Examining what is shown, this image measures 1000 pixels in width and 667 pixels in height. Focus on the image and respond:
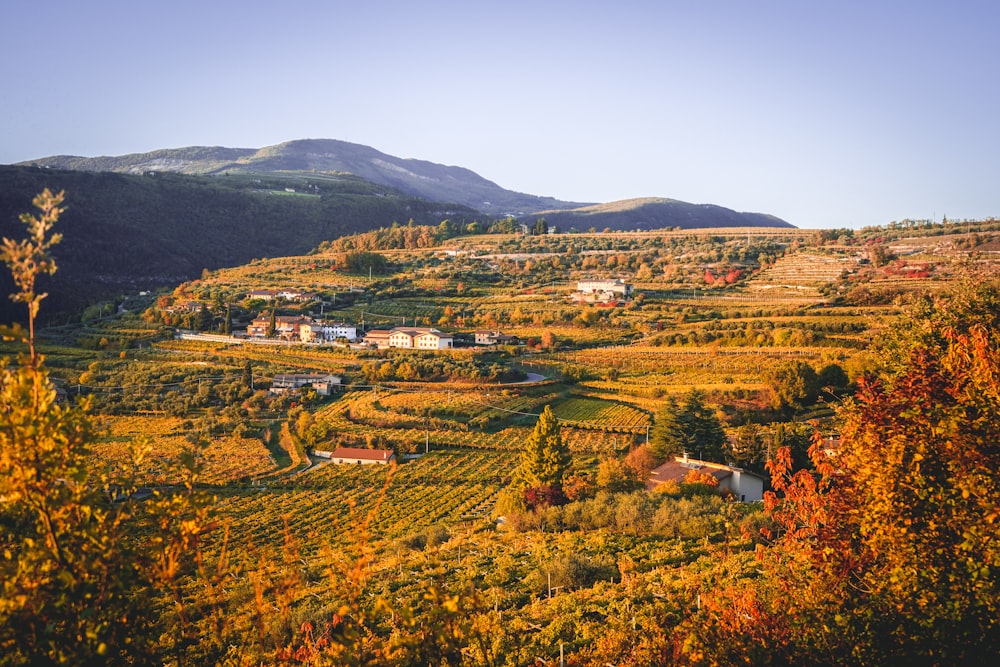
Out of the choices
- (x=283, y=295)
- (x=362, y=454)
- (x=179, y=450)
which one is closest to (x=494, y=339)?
(x=362, y=454)

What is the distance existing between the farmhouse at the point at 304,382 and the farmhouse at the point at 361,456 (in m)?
9.87

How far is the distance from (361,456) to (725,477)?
47.5 ft

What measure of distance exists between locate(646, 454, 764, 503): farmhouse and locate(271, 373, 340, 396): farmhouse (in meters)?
21.3

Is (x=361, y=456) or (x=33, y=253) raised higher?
(x=33, y=253)

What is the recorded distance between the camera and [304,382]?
132 ft

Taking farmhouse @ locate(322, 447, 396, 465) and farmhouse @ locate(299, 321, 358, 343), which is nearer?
farmhouse @ locate(322, 447, 396, 465)

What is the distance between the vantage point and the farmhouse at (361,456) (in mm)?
28469

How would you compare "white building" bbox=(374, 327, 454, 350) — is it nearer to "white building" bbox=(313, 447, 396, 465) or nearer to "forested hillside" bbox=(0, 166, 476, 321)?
"white building" bbox=(313, 447, 396, 465)

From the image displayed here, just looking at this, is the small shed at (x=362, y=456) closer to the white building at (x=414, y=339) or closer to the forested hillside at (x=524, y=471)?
the forested hillside at (x=524, y=471)

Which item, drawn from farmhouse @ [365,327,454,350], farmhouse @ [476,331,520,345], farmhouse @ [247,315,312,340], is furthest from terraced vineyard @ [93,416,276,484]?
farmhouse @ [476,331,520,345]

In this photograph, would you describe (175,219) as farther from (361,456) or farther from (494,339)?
(361,456)

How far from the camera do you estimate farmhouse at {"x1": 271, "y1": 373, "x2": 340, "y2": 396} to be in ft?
127

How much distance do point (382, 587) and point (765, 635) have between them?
837 cm

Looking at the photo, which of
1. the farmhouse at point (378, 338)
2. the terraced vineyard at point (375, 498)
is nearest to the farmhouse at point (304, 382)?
the farmhouse at point (378, 338)
